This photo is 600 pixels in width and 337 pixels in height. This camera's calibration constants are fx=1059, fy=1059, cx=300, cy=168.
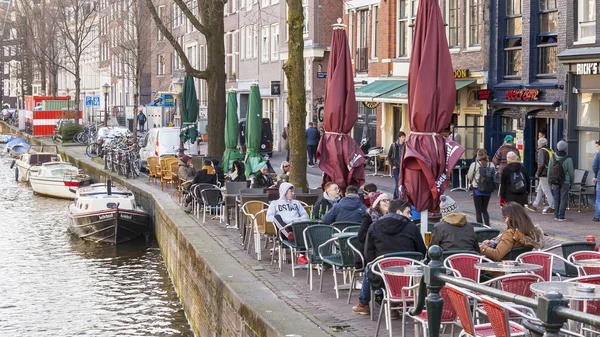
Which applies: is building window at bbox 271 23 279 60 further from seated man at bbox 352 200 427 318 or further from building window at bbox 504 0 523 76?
seated man at bbox 352 200 427 318

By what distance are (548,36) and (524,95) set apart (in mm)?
1531

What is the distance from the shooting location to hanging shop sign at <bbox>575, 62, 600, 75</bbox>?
892 inches

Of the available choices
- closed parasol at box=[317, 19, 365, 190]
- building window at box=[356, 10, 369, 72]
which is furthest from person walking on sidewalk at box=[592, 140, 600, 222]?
building window at box=[356, 10, 369, 72]

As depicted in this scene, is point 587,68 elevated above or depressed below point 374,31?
below

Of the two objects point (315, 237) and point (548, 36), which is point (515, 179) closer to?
point (315, 237)

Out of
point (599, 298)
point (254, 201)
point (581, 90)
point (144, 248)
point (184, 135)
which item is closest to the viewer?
point (599, 298)

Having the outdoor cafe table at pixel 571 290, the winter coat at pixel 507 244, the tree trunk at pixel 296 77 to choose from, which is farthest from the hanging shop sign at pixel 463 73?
the outdoor cafe table at pixel 571 290

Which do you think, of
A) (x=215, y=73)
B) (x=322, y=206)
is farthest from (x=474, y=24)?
(x=322, y=206)

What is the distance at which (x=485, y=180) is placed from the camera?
61.7 feet

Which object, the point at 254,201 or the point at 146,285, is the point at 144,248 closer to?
the point at 146,285

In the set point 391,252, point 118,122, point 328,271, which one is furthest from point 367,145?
point 118,122

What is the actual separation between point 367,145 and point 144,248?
36.5 feet

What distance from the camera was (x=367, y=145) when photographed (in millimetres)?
36125

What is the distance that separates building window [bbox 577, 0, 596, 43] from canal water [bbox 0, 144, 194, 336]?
34.9ft
